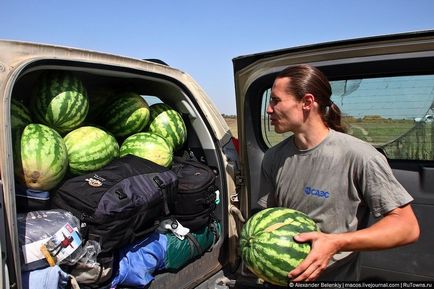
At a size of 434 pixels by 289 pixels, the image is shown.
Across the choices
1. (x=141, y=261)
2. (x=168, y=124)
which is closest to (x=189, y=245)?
(x=141, y=261)

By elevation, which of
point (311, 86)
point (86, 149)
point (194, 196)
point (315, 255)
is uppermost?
point (311, 86)

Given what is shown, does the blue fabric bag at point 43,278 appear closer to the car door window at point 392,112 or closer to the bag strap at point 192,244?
the bag strap at point 192,244

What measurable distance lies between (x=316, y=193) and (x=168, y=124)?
174cm

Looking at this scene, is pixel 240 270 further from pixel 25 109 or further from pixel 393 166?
pixel 25 109

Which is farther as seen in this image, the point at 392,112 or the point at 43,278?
the point at 392,112

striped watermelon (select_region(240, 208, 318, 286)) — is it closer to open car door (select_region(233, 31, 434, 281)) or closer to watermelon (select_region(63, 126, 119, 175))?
open car door (select_region(233, 31, 434, 281))

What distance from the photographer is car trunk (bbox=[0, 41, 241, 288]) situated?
74.1 inches

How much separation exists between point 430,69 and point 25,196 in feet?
8.55

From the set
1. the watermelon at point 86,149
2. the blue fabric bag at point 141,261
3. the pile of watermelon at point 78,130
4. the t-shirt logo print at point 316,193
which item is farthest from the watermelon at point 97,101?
the t-shirt logo print at point 316,193

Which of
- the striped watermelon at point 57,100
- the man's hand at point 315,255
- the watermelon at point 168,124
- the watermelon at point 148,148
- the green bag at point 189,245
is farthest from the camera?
the watermelon at point 168,124

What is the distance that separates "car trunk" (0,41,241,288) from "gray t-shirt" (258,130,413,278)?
1.27 m

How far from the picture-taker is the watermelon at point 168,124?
353 centimetres

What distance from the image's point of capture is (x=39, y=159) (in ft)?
7.84

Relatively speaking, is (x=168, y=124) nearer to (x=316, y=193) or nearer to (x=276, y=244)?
(x=316, y=193)
